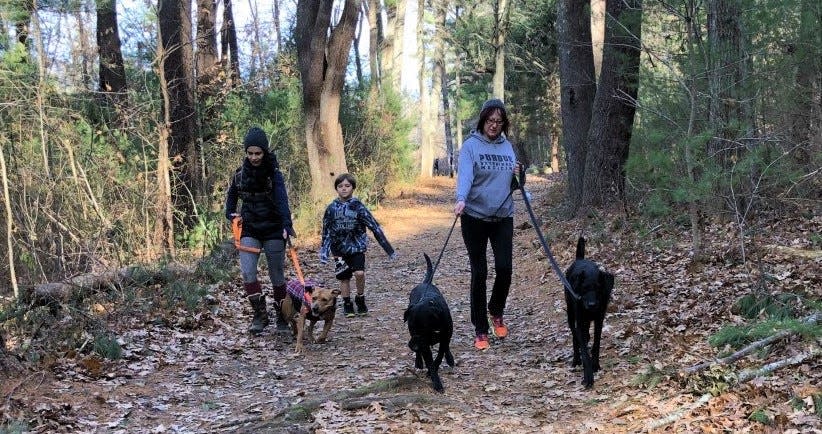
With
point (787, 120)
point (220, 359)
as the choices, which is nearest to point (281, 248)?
point (220, 359)

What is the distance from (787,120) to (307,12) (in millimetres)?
10440

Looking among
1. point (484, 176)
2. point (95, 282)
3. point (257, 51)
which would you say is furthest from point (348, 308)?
point (257, 51)

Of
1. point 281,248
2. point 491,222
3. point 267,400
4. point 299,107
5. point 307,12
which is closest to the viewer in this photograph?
point 267,400

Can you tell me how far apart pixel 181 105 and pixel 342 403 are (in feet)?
26.6

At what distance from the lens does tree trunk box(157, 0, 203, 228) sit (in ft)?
35.1

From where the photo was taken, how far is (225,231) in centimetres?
1144

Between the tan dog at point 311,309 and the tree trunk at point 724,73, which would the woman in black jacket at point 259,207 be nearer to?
the tan dog at point 311,309

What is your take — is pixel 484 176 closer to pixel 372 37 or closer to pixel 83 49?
pixel 83 49

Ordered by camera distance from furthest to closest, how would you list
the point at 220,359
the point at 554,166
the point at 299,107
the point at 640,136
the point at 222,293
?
the point at 554,166 → the point at 299,107 → the point at 640,136 → the point at 222,293 → the point at 220,359

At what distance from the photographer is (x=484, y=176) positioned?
19.0ft

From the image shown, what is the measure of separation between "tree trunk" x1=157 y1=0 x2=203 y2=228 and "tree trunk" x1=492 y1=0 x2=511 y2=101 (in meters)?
18.2

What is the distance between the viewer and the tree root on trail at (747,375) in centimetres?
384

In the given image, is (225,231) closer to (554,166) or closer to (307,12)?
(307,12)

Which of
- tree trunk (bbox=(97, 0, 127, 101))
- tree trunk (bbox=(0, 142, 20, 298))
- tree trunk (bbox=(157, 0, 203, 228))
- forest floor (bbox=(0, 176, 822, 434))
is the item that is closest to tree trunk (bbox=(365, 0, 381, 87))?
tree trunk (bbox=(97, 0, 127, 101))
